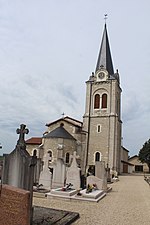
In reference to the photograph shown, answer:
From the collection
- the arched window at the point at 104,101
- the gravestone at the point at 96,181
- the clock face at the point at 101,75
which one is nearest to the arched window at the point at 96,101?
the arched window at the point at 104,101

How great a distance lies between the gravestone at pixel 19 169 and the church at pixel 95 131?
25.5m

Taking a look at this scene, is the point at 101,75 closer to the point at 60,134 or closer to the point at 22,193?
the point at 60,134

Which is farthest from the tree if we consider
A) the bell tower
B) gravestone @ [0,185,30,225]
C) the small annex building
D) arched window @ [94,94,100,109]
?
gravestone @ [0,185,30,225]

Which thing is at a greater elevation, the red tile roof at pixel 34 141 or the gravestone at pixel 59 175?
the red tile roof at pixel 34 141

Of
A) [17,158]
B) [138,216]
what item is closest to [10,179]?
[17,158]

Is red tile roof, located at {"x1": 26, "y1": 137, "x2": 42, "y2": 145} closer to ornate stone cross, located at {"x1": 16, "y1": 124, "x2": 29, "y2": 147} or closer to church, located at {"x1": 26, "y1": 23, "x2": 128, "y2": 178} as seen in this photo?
church, located at {"x1": 26, "y1": 23, "x2": 128, "y2": 178}

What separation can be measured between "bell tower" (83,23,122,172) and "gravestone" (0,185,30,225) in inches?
1134

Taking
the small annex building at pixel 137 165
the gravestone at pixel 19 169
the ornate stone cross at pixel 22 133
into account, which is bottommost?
the small annex building at pixel 137 165

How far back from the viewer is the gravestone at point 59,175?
13.6 meters

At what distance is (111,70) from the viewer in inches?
1516

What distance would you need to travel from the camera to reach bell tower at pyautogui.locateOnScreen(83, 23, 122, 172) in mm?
33375

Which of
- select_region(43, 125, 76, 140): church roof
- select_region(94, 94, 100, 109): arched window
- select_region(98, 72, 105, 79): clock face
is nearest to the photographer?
select_region(43, 125, 76, 140): church roof

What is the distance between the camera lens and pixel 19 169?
5.94 m

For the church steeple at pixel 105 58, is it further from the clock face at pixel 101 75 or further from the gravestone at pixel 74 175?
the gravestone at pixel 74 175
